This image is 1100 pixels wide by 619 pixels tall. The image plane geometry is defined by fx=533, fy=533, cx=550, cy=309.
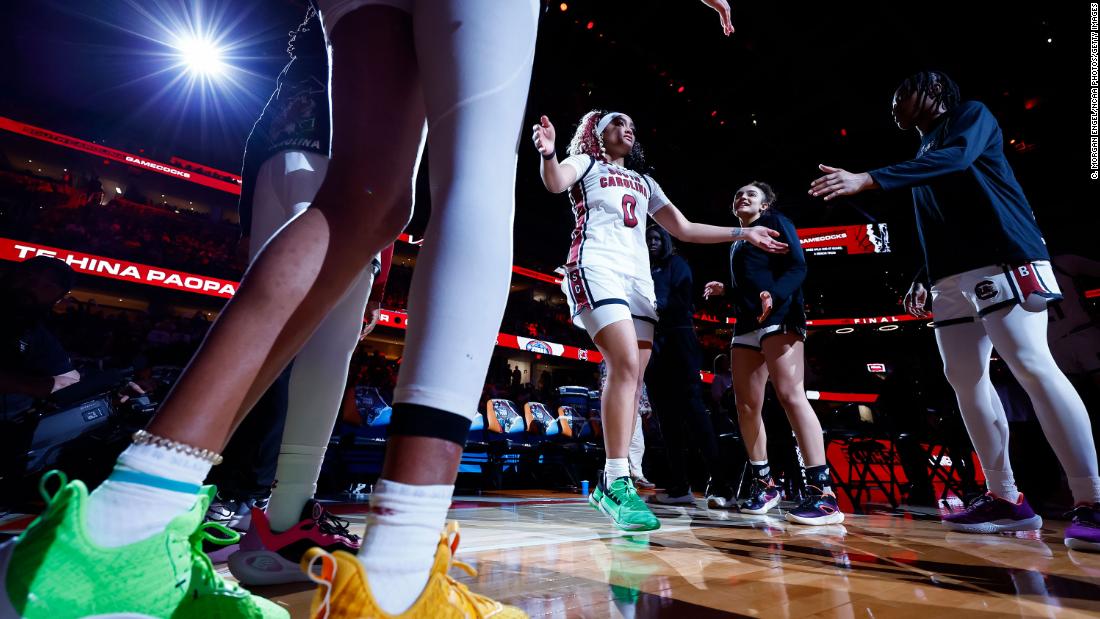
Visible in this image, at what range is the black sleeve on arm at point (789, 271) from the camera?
8.52 ft

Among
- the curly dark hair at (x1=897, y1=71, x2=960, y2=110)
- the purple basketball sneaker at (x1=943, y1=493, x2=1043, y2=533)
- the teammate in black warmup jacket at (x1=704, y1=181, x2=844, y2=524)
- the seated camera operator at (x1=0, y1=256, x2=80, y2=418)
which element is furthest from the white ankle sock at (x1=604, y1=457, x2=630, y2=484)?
the seated camera operator at (x1=0, y1=256, x2=80, y2=418)

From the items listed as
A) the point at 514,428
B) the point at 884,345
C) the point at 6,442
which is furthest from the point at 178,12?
the point at 884,345

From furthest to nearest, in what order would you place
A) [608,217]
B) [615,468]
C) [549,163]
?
[608,217] < [615,468] < [549,163]

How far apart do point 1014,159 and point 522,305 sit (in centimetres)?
1355

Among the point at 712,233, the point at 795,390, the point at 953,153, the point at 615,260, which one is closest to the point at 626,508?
the point at 615,260

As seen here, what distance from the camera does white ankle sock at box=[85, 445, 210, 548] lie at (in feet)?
1.41

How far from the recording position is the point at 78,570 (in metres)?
0.41

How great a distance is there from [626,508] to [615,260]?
0.89m

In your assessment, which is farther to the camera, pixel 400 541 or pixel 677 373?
pixel 677 373

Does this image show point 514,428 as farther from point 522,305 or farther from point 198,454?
point 522,305

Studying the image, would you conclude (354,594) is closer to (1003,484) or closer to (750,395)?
A: (1003,484)

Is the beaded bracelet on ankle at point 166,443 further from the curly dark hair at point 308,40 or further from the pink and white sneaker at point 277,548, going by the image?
the curly dark hair at point 308,40

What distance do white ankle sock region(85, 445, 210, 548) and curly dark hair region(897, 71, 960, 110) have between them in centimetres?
264

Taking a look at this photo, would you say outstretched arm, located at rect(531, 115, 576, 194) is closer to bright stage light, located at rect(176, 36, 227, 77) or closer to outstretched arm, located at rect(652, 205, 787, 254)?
outstretched arm, located at rect(652, 205, 787, 254)
